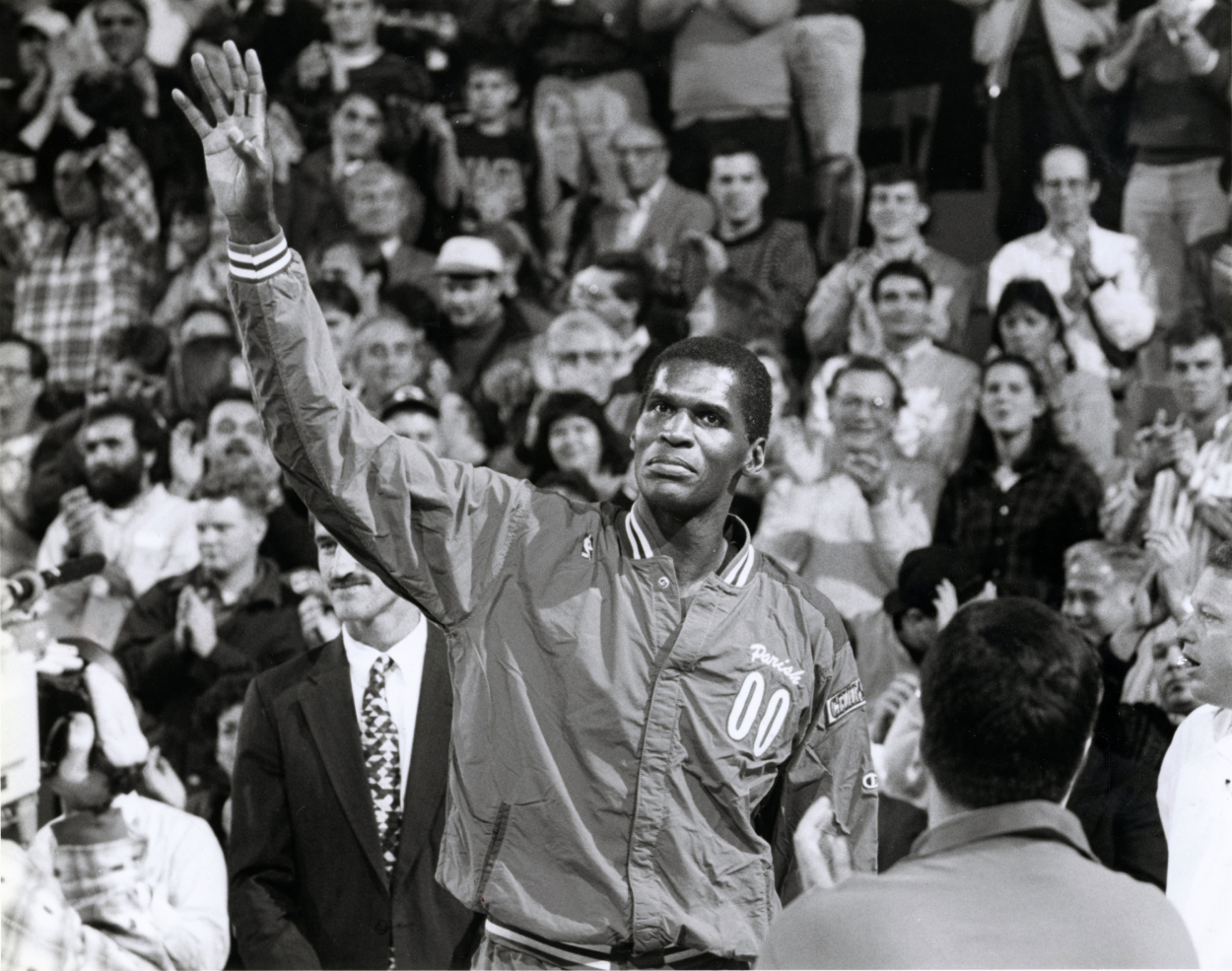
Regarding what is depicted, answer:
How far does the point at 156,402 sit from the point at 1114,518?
9.53 feet

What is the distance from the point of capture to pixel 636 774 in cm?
216

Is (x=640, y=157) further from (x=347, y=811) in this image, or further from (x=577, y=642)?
(x=577, y=642)

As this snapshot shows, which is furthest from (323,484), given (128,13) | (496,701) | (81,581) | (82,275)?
(128,13)

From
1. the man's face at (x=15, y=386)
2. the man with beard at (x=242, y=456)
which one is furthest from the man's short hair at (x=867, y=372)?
the man's face at (x=15, y=386)

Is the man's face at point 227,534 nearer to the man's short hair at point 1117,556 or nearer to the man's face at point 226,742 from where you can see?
the man's face at point 226,742

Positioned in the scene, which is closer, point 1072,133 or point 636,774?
point 636,774

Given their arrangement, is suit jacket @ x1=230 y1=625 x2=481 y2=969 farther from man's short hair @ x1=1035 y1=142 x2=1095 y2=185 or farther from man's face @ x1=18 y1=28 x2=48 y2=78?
man's face @ x1=18 y1=28 x2=48 y2=78

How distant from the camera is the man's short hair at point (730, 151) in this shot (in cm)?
460

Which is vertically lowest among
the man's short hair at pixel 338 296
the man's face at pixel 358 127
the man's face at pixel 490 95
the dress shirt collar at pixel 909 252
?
the man's short hair at pixel 338 296

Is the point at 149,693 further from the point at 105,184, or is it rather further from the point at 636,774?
the point at 636,774

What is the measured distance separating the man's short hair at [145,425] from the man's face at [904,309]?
2.23 meters

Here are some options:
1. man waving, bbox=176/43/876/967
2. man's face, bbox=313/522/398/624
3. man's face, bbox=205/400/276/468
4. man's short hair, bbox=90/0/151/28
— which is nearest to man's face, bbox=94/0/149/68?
man's short hair, bbox=90/0/151/28

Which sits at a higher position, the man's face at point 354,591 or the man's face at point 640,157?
the man's face at point 640,157

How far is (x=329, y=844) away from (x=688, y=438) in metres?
1.30
